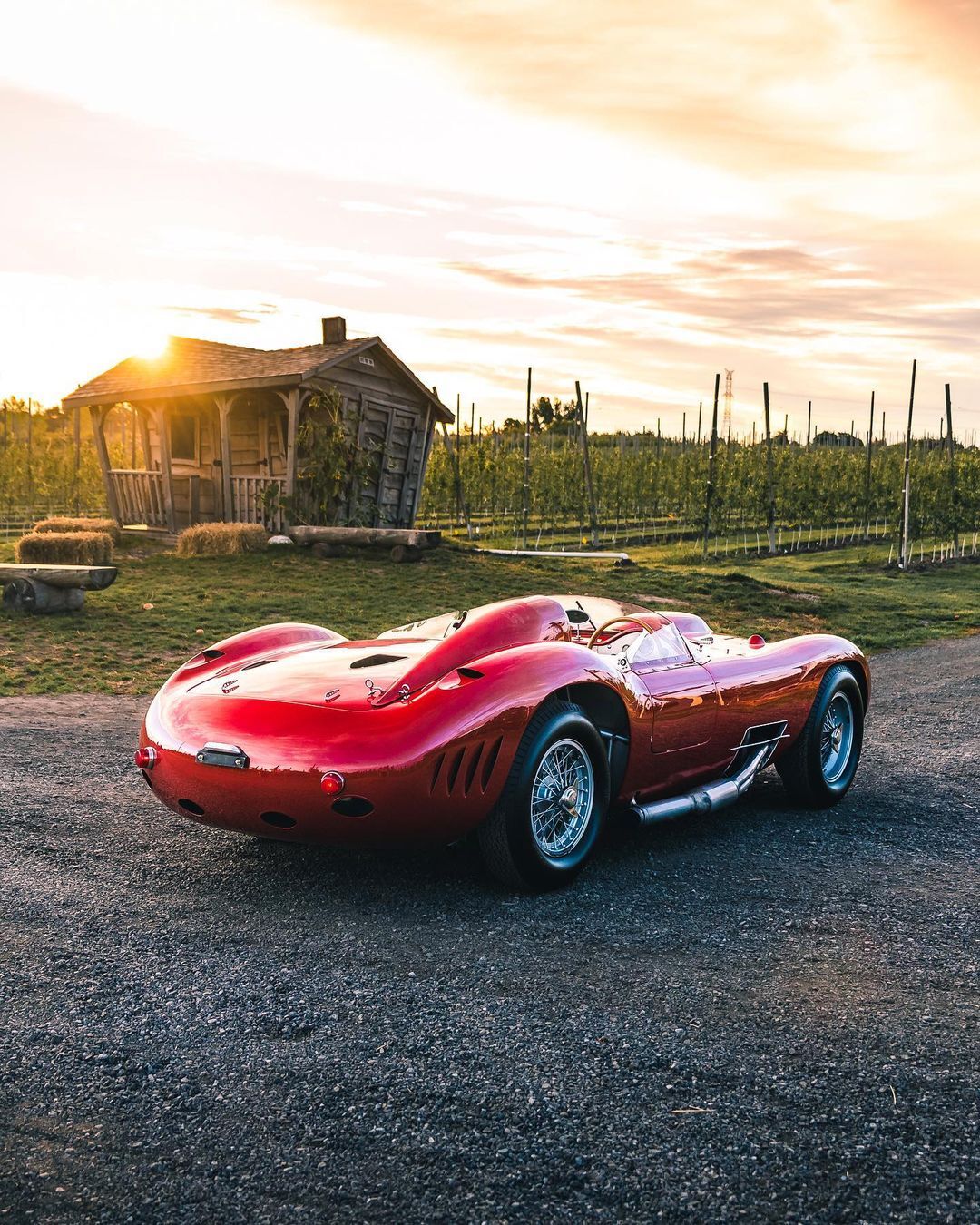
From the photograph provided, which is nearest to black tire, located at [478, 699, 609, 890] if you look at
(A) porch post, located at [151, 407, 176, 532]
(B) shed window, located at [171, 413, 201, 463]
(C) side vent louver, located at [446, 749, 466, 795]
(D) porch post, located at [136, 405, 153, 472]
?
(C) side vent louver, located at [446, 749, 466, 795]

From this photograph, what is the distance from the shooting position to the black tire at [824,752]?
6461 millimetres

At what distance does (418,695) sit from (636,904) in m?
1.23

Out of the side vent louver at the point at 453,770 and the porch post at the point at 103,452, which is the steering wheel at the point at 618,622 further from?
the porch post at the point at 103,452

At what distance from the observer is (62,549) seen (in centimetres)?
1917

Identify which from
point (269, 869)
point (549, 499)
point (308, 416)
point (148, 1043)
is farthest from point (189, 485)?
point (148, 1043)

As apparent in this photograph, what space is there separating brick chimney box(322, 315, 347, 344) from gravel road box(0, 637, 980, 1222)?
20461mm

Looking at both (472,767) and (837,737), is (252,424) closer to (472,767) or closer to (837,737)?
(837,737)

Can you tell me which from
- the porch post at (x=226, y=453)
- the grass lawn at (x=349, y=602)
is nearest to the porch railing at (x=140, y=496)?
the porch post at (x=226, y=453)

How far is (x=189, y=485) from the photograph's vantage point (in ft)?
84.0

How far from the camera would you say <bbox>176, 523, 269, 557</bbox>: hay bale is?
21.6m

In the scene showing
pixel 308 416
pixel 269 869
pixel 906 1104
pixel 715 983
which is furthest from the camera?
pixel 308 416

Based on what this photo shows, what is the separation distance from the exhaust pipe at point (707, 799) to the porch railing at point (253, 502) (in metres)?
18.1

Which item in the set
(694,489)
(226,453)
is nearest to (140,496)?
(226,453)

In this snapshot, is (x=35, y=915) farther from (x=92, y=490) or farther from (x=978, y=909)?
(x=92, y=490)
